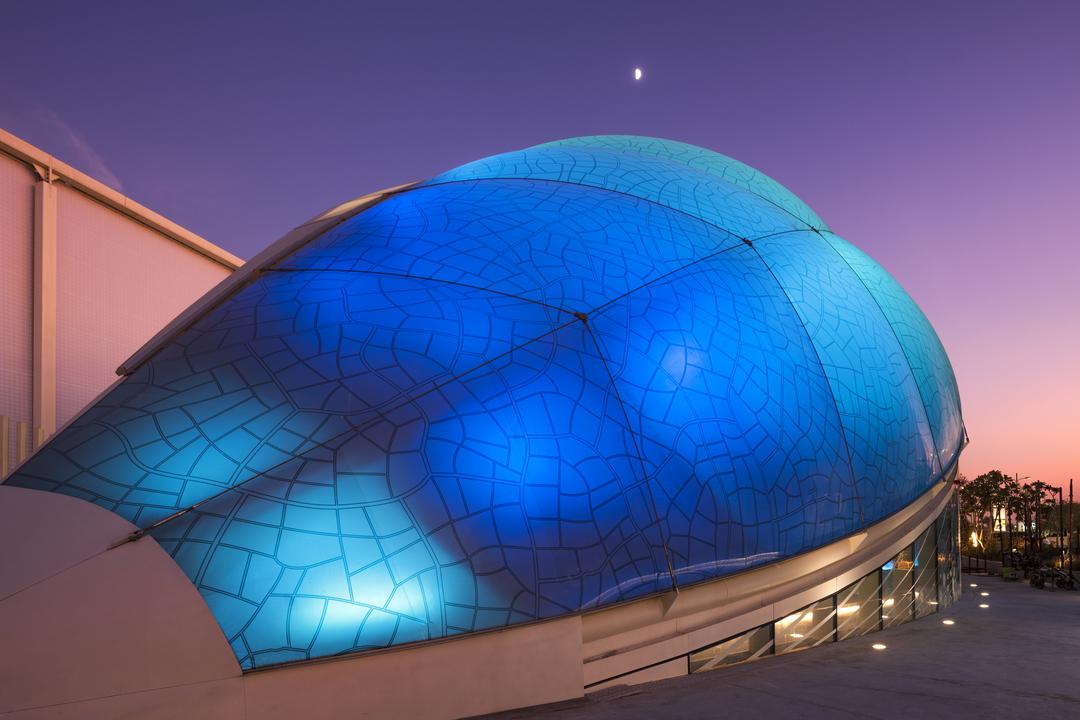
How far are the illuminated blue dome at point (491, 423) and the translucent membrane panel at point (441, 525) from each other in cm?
2

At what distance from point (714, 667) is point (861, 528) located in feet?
10.7

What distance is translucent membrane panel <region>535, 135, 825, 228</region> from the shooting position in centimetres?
1218

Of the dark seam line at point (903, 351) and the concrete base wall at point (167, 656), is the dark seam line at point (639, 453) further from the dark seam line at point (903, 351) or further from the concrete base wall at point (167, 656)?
the dark seam line at point (903, 351)

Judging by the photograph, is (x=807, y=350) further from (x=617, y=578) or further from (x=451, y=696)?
(x=451, y=696)

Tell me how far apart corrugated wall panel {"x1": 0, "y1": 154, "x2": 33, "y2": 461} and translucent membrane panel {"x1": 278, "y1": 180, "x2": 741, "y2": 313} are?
503 inches

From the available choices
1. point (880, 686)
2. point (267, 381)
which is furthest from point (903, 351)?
point (267, 381)

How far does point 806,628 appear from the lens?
8.91m

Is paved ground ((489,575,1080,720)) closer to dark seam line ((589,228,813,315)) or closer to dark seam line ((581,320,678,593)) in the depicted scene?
dark seam line ((581,320,678,593))

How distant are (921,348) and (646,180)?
21.8 ft

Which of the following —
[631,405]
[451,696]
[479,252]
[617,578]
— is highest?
[479,252]

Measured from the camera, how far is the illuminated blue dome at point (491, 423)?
5391mm

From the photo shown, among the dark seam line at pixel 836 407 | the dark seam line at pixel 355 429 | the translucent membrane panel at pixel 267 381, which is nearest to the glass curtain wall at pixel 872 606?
the dark seam line at pixel 836 407

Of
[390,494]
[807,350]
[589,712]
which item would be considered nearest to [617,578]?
[589,712]

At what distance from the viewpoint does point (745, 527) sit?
729cm
